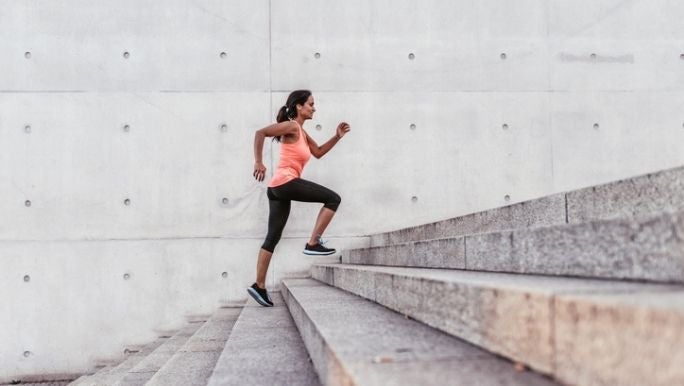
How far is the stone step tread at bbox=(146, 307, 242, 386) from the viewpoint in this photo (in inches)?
95.0

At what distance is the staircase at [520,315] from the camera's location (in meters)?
0.94

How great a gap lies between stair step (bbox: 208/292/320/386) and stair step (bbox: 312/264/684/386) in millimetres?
586

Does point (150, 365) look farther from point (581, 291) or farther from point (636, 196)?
point (581, 291)

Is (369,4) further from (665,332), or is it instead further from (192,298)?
(665,332)

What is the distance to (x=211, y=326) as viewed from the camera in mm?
4219

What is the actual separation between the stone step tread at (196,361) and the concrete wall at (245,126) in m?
1.83

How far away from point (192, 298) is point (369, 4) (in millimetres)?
3534

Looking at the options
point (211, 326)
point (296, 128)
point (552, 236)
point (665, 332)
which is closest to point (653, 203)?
point (552, 236)

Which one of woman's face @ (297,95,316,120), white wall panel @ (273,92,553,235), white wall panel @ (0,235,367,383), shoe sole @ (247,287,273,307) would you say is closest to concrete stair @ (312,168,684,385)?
shoe sole @ (247,287,273,307)

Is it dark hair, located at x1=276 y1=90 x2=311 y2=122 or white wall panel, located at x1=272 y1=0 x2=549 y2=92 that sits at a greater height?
white wall panel, located at x1=272 y1=0 x2=549 y2=92

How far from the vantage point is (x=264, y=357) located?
2287 mm

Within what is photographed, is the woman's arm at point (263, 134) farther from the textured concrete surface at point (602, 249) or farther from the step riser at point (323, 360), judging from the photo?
the textured concrete surface at point (602, 249)

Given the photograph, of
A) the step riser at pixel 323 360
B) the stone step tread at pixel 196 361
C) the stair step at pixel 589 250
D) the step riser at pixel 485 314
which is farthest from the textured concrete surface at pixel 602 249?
the stone step tread at pixel 196 361

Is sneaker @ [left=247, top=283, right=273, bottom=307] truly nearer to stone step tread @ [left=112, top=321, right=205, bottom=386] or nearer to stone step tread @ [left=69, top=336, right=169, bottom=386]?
stone step tread @ [left=112, top=321, right=205, bottom=386]
